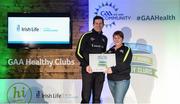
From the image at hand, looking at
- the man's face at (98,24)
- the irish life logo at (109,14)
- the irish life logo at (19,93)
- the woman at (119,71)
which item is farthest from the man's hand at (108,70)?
the irish life logo at (19,93)

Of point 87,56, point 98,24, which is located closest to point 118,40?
point 98,24

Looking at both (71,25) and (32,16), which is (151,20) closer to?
(71,25)

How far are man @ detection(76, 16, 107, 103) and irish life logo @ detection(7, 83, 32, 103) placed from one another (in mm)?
998

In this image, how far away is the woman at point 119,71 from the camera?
5926 millimetres

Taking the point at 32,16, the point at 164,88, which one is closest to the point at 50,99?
the point at 32,16

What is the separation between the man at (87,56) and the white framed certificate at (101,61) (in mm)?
66

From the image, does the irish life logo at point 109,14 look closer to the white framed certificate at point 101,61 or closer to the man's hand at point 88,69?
the white framed certificate at point 101,61

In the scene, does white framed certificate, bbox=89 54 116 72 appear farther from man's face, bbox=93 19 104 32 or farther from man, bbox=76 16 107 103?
man's face, bbox=93 19 104 32

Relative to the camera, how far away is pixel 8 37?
647cm

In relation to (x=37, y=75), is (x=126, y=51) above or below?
above

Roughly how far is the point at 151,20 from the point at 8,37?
236cm

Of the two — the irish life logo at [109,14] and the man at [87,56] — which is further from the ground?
the irish life logo at [109,14]

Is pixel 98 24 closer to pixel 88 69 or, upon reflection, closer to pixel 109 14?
pixel 109 14

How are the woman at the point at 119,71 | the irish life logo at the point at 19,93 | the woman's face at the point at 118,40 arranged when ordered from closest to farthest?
the woman at the point at 119,71, the woman's face at the point at 118,40, the irish life logo at the point at 19,93
